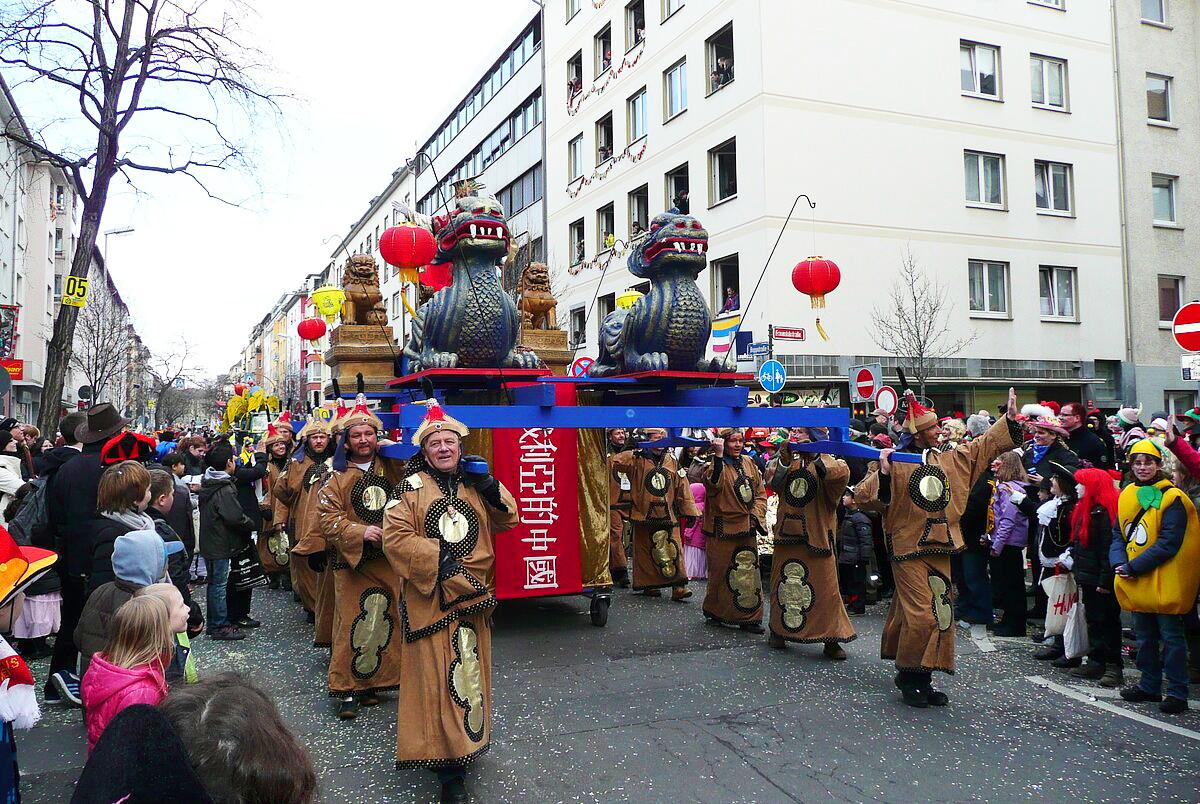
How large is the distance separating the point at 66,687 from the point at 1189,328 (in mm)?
9381

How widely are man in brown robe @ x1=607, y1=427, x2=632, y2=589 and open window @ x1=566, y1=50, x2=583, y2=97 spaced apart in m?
17.9

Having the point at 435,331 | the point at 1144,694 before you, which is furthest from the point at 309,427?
Answer: the point at 1144,694

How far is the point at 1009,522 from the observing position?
22.7ft

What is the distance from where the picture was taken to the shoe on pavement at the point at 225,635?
7.32m

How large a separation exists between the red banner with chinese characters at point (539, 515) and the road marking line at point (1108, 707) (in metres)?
3.68

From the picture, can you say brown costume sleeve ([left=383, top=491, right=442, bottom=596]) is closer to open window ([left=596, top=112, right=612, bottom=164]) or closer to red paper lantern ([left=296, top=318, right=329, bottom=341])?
red paper lantern ([left=296, top=318, right=329, bottom=341])

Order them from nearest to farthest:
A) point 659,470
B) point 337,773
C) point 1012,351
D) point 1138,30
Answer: point 337,773 < point 659,470 < point 1012,351 < point 1138,30

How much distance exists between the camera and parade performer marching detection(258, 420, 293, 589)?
847cm

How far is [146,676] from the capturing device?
8.89ft

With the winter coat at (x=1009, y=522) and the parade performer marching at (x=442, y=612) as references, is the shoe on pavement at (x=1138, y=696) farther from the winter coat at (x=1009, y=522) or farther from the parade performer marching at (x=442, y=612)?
the parade performer marching at (x=442, y=612)

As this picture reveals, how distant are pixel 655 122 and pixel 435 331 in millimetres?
16089

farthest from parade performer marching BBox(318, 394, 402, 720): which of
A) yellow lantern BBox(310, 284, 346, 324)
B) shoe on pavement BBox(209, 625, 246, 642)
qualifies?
yellow lantern BBox(310, 284, 346, 324)

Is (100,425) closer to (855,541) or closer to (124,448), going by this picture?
(124,448)

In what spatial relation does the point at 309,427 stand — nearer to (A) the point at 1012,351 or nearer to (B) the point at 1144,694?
(B) the point at 1144,694
